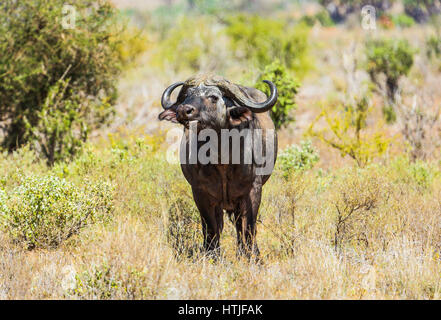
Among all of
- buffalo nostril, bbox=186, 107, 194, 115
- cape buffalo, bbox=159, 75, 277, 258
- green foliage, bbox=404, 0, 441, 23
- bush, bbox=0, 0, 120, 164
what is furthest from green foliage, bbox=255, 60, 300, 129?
green foliage, bbox=404, 0, 441, 23

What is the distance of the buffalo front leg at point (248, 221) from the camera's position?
538 centimetres

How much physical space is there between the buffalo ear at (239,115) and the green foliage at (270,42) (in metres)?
16.2

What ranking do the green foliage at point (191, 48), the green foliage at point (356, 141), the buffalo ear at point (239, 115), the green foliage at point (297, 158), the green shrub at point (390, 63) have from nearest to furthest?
the buffalo ear at point (239, 115)
the green foliage at point (297, 158)
the green foliage at point (356, 141)
the green shrub at point (390, 63)
the green foliage at point (191, 48)

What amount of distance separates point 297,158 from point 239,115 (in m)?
4.60

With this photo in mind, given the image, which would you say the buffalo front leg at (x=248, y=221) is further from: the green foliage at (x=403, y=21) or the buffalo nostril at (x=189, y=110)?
the green foliage at (x=403, y=21)

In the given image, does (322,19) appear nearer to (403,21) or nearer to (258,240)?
(403,21)

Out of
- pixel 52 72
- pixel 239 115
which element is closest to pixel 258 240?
pixel 239 115

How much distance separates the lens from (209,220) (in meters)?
5.55

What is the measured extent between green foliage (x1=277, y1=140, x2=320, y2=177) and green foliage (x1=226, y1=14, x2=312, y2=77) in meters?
11.5

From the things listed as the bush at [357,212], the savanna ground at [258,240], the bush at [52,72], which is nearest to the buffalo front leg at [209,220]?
the savanna ground at [258,240]

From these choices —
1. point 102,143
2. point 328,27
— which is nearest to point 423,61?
point 102,143

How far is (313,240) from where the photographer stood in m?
5.55

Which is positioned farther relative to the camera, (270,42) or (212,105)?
(270,42)

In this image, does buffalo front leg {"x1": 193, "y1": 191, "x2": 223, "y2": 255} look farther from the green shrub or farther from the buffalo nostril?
the green shrub
